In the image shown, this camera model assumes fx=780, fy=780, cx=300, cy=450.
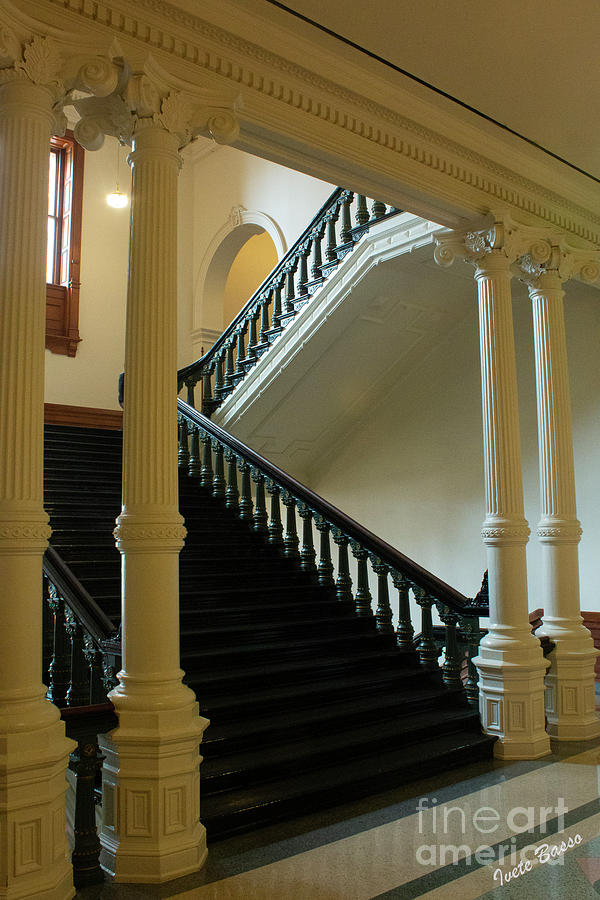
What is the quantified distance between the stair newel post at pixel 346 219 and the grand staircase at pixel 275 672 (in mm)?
2868

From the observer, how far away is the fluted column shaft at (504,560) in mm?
5398

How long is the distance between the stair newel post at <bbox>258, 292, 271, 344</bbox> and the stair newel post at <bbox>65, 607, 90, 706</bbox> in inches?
198

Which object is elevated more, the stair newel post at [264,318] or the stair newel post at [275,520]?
the stair newel post at [264,318]

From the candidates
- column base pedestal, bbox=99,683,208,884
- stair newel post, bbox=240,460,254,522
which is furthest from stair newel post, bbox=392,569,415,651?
column base pedestal, bbox=99,683,208,884

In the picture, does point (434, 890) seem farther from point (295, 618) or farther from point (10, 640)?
point (295, 618)

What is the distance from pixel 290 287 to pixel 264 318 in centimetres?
53

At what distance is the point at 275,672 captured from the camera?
5.27 meters

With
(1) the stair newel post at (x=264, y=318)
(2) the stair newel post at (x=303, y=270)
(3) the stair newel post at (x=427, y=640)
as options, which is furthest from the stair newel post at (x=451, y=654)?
(1) the stair newel post at (x=264, y=318)

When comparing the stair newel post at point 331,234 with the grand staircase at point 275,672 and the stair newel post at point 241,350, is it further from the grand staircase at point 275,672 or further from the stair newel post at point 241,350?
the grand staircase at point 275,672

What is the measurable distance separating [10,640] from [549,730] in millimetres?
4254

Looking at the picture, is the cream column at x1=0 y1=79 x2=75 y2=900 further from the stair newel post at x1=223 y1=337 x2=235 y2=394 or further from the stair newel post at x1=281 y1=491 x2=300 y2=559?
the stair newel post at x1=223 y1=337 x2=235 y2=394

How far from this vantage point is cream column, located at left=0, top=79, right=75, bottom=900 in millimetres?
3055

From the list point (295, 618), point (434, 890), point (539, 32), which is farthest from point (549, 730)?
point (539, 32)

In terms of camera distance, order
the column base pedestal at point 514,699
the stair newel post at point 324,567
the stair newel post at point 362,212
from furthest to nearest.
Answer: the stair newel post at point 362,212 → the stair newel post at point 324,567 → the column base pedestal at point 514,699
